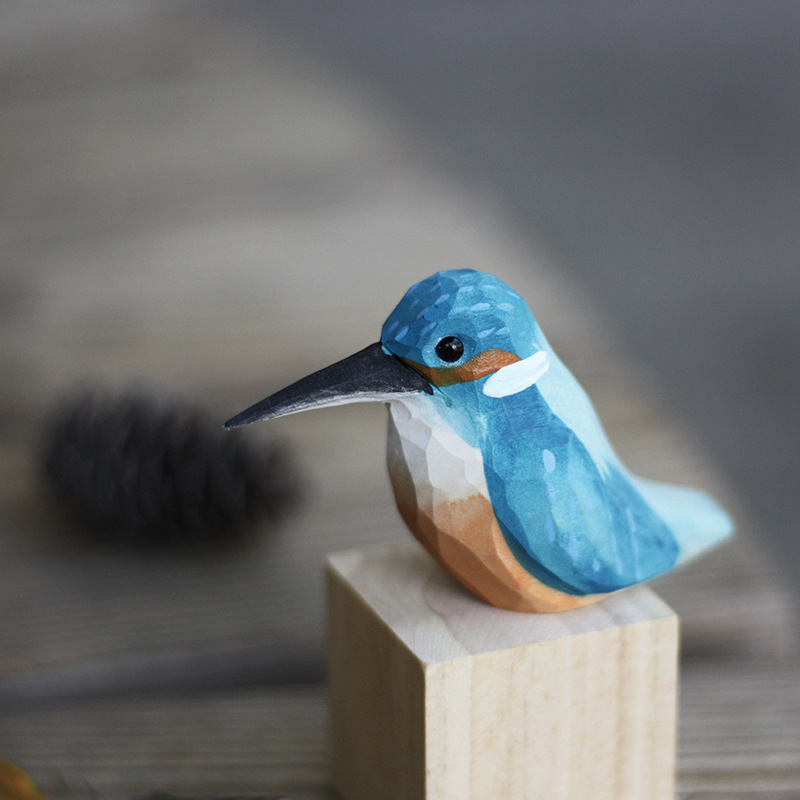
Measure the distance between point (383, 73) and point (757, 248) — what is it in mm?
966

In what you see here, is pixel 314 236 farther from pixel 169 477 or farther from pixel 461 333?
pixel 461 333

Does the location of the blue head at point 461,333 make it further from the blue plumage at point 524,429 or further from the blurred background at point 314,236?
the blurred background at point 314,236

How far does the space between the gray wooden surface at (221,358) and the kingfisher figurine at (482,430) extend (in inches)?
8.5

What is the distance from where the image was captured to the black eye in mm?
567

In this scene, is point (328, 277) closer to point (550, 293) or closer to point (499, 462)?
point (550, 293)

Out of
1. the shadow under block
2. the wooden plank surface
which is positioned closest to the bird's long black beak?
the shadow under block

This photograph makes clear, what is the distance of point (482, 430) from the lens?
578 millimetres

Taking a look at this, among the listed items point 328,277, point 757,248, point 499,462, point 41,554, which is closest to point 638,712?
point 499,462

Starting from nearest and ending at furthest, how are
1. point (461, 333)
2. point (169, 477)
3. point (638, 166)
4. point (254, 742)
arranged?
point (461, 333)
point (254, 742)
point (169, 477)
point (638, 166)

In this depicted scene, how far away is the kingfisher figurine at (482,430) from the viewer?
571 mm

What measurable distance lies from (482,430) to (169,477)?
1.28ft

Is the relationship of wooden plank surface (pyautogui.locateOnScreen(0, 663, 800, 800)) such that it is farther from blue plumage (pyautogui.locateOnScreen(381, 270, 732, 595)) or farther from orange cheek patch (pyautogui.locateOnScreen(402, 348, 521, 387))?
orange cheek patch (pyautogui.locateOnScreen(402, 348, 521, 387))

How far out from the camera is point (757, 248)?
2.07 metres

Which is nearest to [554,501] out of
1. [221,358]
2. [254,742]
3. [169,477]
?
[254,742]
